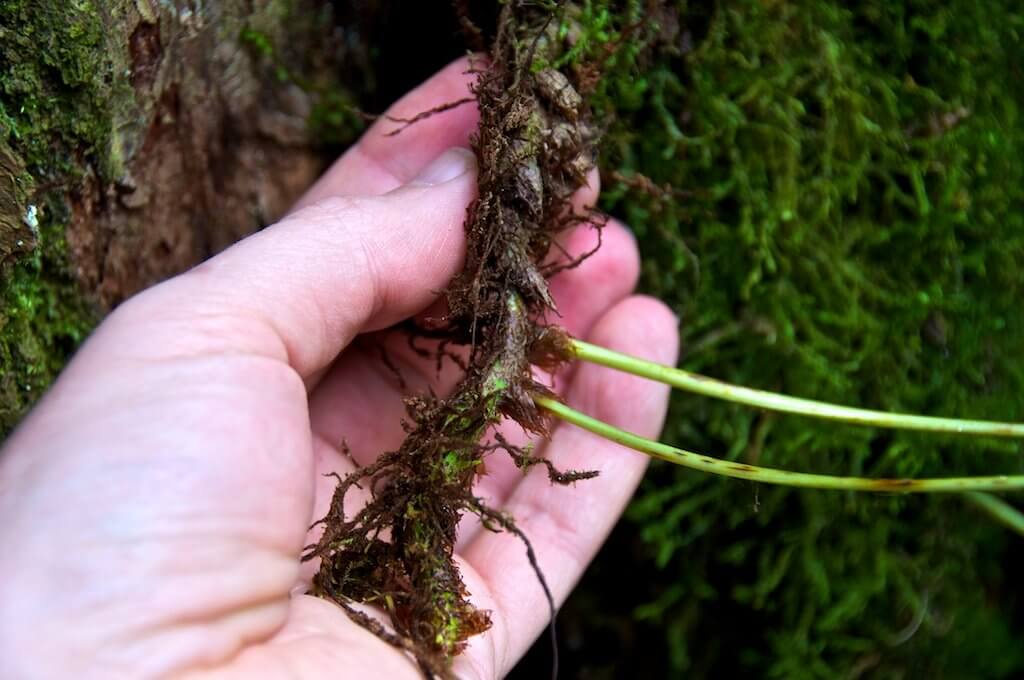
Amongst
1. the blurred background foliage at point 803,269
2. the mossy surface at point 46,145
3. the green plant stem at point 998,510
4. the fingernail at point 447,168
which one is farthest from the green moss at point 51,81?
the green plant stem at point 998,510

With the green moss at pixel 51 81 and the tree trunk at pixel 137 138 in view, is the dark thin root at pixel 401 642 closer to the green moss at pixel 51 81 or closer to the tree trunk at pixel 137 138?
the tree trunk at pixel 137 138

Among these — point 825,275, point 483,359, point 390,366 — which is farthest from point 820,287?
point 390,366

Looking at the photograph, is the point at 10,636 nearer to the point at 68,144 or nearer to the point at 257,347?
the point at 257,347

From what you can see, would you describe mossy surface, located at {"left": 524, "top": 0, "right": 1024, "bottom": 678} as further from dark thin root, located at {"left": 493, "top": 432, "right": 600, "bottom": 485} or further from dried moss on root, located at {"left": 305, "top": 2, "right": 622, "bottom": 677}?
dark thin root, located at {"left": 493, "top": 432, "right": 600, "bottom": 485}

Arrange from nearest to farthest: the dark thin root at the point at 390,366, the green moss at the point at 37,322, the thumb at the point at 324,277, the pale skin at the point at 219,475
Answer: the pale skin at the point at 219,475 → the thumb at the point at 324,277 → the green moss at the point at 37,322 → the dark thin root at the point at 390,366

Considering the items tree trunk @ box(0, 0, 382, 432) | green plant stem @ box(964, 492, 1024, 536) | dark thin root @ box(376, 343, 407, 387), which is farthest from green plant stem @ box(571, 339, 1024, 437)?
tree trunk @ box(0, 0, 382, 432)
